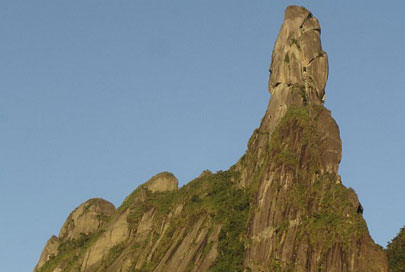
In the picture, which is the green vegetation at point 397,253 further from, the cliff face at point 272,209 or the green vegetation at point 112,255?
the green vegetation at point 112,255

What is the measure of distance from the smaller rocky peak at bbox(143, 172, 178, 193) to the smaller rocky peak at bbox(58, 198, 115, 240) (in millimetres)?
8567

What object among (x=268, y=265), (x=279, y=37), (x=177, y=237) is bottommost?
(x=268, y=265)

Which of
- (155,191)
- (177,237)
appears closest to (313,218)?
(177,237)

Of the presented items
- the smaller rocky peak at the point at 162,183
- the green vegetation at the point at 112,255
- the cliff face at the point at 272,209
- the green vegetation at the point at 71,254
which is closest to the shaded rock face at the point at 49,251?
the green vegetation at the point at 71,254

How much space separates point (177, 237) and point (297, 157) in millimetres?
15819

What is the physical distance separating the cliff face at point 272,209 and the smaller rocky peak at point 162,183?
0.44 feet

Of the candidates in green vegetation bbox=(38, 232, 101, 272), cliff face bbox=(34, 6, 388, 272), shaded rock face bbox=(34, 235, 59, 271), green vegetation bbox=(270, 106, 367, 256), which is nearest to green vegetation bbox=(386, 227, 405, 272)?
cliff face bbox=(34, 6, 388, 272)

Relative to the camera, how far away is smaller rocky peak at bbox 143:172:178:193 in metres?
111

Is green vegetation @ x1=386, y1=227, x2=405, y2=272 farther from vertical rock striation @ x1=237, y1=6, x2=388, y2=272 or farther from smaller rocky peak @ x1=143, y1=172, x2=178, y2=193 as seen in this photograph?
smaller rocky peak @ x1=143, y1=172, x2=178, y2=193

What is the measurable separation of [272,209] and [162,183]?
31536 mm

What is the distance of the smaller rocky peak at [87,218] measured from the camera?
4557 inches

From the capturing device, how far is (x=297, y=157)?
85062 millimetres

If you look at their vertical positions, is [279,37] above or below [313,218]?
above

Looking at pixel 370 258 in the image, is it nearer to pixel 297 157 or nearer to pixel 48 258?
pixel 297 157
